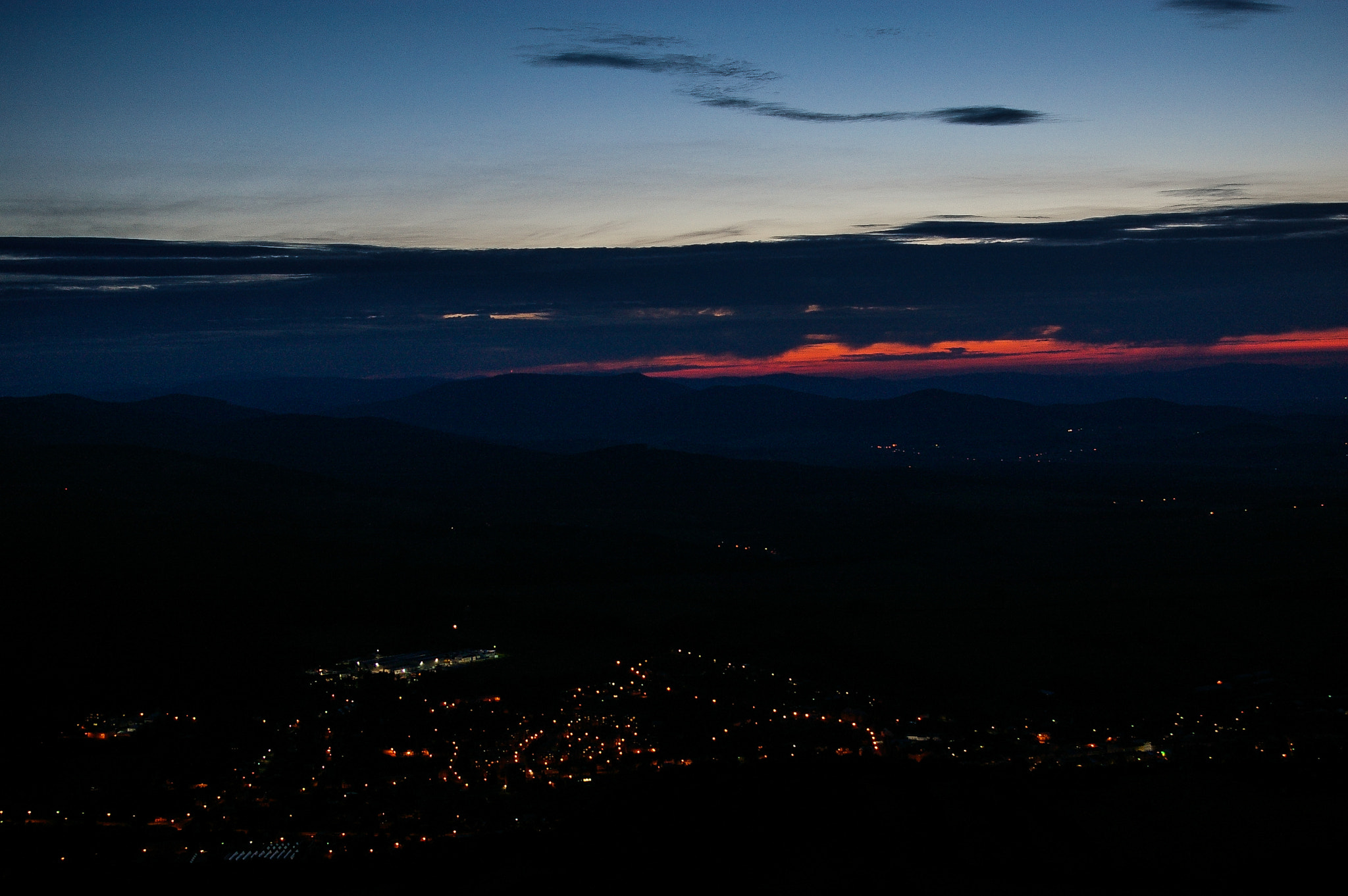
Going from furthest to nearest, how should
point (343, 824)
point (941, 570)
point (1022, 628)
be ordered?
point (941, 570) < point (1022, 628) < point (343, 824)

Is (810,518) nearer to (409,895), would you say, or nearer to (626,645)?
(626,645)

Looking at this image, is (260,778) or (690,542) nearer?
(260,778)

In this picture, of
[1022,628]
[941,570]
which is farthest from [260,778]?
[941,570]

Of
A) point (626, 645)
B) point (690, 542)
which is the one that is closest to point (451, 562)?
point (690, 542)

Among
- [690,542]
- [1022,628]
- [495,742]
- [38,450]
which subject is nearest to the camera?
[495,742]

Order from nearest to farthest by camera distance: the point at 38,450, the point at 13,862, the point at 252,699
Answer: the point at 13,862
the point at 252,699
the point at 38,450

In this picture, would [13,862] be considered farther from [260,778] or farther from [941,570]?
[941,570]
